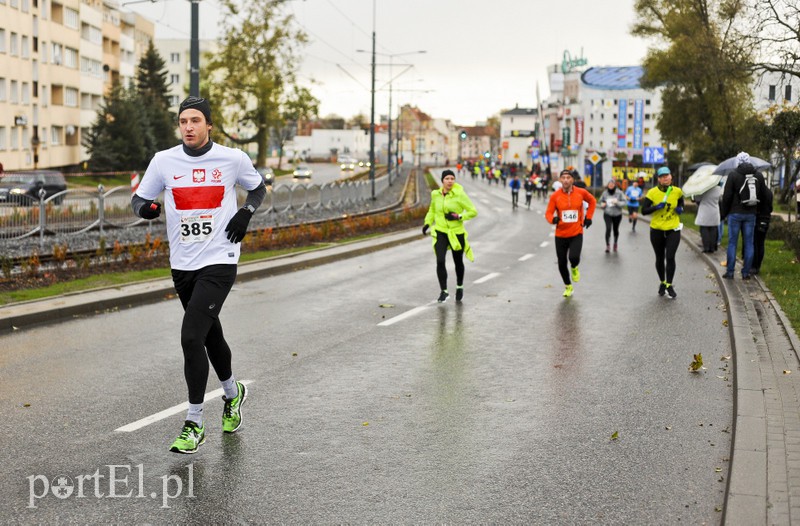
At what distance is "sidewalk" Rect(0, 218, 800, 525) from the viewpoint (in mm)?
5047

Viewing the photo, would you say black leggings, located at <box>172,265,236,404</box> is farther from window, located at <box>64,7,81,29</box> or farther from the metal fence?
window, located at <box>64,7,81,29</box>

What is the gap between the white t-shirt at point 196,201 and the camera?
19.9 feet

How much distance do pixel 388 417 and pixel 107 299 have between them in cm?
663

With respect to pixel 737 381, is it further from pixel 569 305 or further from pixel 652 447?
pixel 569 305

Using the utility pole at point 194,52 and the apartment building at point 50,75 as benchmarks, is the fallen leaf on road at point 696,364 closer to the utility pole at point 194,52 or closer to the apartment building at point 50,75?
the utility pole at point 194,52

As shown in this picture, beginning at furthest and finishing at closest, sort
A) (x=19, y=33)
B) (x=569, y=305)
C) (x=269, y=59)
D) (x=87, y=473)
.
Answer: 1. (x=269, y=59)
2. (x=19, y=33)
3. (x=569, y=305)
4. (x=87, y=473)

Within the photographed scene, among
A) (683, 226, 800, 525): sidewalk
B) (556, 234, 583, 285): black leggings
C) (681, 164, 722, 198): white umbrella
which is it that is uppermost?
(681, 164, 722, 198): white umbrella

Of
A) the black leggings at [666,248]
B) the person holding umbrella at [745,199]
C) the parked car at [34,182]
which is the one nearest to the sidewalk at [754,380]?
the person holding umbrella at [745,199]

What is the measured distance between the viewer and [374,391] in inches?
310

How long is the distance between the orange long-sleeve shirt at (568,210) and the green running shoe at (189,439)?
8.94m

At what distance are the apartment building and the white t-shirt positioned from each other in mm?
58005

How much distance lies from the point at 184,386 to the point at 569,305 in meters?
6.79

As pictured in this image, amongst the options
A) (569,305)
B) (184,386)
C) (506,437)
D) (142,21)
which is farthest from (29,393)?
(142,21)

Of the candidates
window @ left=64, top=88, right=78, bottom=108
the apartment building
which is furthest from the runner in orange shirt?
window @ left=64, top=88, right=78, bottom=108
